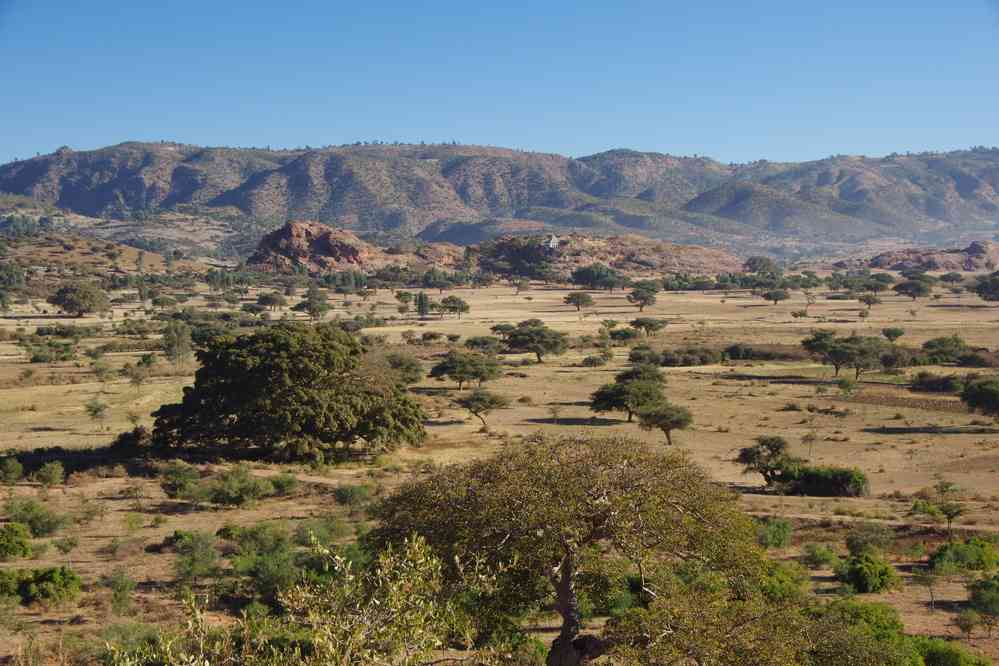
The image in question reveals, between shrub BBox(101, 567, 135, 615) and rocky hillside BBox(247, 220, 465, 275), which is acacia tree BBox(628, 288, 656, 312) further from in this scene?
shrub BBox(101, 567, 135, 615)

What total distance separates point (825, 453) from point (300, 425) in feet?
78.3

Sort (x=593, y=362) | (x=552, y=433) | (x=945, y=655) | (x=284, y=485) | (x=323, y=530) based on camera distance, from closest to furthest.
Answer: (x=945, y=655)
(x=323, y=530)
(x=284, y=485)
(x=552, y=433)
(x=593, y=362)

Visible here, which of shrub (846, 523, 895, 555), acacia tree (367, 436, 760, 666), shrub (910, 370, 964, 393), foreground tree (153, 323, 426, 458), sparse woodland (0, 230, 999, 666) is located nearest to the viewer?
sparse woodland (0, 230, 999, 666)

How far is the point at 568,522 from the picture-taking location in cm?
1351

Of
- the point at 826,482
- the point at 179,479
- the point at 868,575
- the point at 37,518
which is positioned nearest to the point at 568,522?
the point at 868,575

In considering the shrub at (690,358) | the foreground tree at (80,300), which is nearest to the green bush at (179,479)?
the shrub at (690,358)

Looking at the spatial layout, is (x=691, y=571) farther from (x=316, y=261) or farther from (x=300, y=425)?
(x=316, y=261)

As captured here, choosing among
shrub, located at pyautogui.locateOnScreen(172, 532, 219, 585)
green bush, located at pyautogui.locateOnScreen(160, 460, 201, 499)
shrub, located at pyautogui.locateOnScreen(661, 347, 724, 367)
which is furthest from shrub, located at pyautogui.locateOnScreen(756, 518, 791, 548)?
shrub, located at pyautogui.locateOnScreen(661, 347, 724, 367)

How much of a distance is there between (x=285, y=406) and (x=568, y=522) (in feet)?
79.7

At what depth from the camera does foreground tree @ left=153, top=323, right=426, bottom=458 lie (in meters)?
35.4

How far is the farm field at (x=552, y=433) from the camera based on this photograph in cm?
2036

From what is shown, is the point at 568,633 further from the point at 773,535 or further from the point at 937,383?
the point at 937,383

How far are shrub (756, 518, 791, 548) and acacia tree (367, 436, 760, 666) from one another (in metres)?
8.60

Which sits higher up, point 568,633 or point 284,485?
point 568,633
